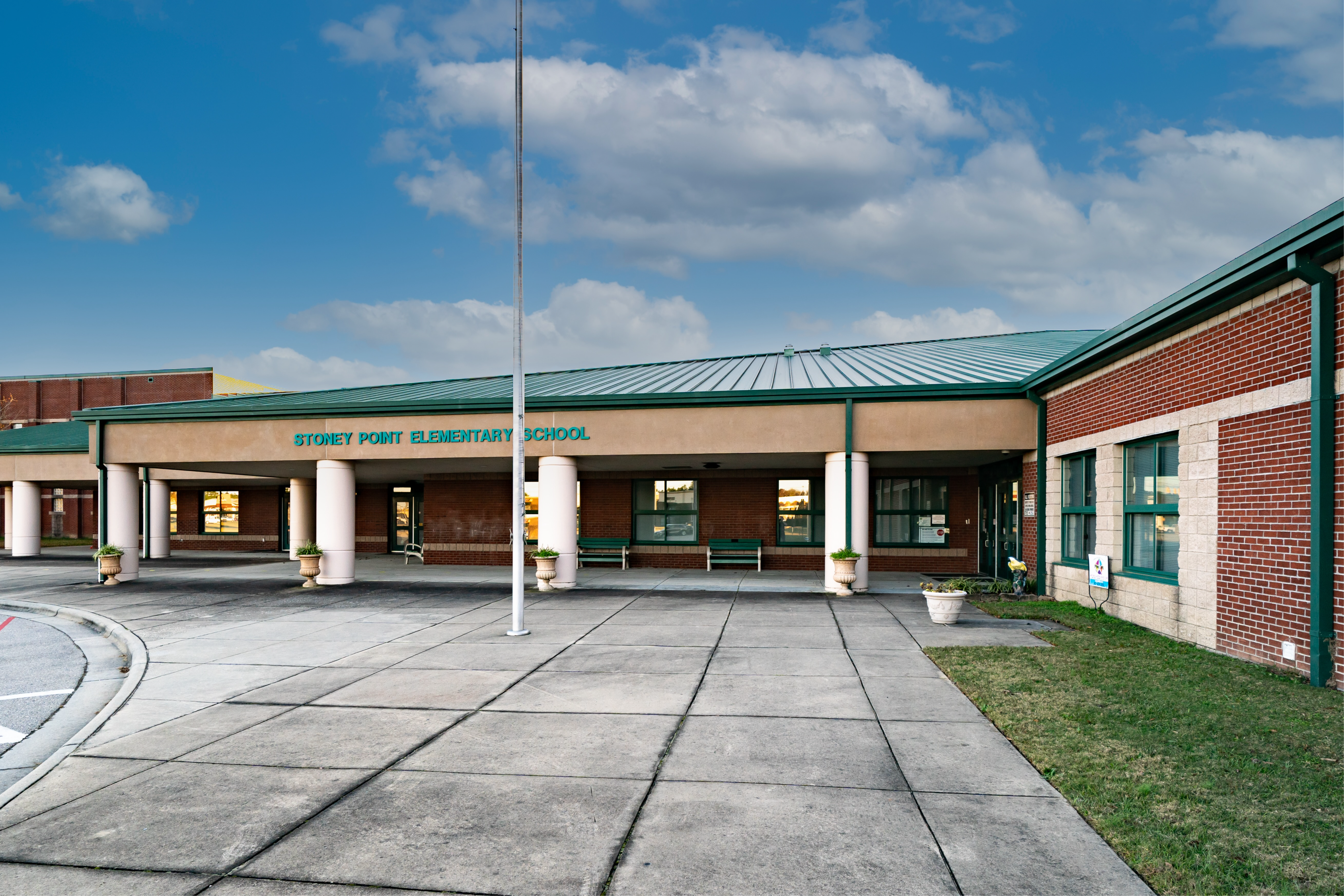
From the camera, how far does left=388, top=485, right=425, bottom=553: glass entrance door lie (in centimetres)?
3025

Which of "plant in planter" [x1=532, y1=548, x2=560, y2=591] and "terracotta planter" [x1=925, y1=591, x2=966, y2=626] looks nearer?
"terracotta planter" [x1=925, y1=591, x2=966, y2=626]

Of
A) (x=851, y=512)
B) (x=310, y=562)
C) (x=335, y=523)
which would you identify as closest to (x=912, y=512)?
(x=851, y=512)

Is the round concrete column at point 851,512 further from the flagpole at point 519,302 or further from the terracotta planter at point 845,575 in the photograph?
the flagpole at point 519,302

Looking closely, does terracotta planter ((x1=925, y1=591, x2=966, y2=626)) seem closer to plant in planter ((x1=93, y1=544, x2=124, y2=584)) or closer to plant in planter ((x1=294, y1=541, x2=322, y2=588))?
plant in planter ((x1=294, y1=541, x2=322, y2=588))

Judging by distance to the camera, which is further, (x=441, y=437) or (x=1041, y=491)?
(x=441, y=437)

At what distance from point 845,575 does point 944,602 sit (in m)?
4.75

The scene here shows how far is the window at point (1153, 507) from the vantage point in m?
11.6

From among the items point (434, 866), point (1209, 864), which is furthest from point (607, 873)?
point (1209, 864)

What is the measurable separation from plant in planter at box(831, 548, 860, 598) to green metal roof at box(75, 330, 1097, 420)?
3528 millimetres

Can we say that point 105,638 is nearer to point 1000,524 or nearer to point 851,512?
point 851,512

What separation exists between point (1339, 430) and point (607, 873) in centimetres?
863

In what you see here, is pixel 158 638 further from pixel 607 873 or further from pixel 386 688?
pixel 607 873

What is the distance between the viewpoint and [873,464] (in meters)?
21.7

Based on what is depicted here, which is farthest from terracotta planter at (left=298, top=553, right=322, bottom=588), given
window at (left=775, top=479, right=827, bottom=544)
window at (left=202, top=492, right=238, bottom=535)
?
window at (left=202, top=492, right=238, bottom=535)
